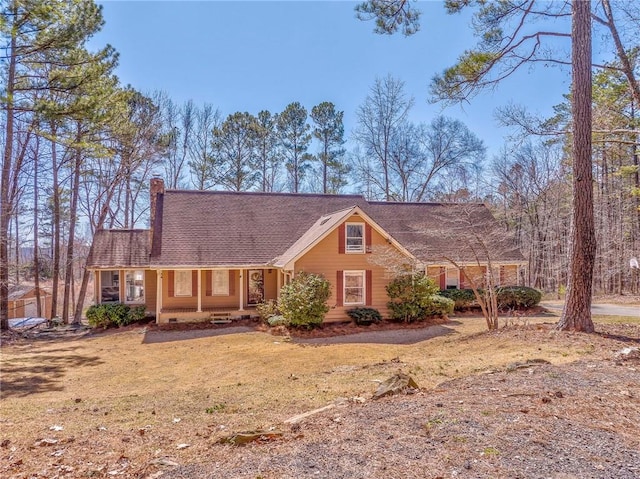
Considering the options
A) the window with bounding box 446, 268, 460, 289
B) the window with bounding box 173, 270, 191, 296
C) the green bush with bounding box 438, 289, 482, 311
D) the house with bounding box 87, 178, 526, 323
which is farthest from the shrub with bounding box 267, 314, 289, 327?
the window with bounding box 446, 268, 460, 289

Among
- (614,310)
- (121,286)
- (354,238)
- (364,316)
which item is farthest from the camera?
(121,286)

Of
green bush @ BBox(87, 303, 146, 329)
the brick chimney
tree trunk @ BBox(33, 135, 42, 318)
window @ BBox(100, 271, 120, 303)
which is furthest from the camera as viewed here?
tree trunk @ BBox(33, 135, 42, 318)

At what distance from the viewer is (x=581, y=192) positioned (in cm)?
959

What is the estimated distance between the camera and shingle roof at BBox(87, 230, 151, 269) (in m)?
18.3

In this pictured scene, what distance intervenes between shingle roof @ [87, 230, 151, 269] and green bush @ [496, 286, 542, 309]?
53.9 ft

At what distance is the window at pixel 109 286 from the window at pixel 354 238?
1101 cm

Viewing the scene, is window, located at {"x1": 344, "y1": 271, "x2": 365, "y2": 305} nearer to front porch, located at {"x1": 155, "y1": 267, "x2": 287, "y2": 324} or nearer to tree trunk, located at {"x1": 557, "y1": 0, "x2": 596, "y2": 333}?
front porch, located at {"x1": 155, "y1": 267, "x2": 287, "y2": 324}

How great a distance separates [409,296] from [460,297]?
14.5ft

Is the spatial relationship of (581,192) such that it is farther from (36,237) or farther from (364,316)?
(36,237)

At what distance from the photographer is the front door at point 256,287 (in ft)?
61.6

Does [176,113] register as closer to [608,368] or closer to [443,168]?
[443,168]

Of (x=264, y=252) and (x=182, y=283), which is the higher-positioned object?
(x=264, y=252)

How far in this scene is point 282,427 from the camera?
15.8 ft

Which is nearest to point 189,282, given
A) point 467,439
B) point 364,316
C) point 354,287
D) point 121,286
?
point 121,286
